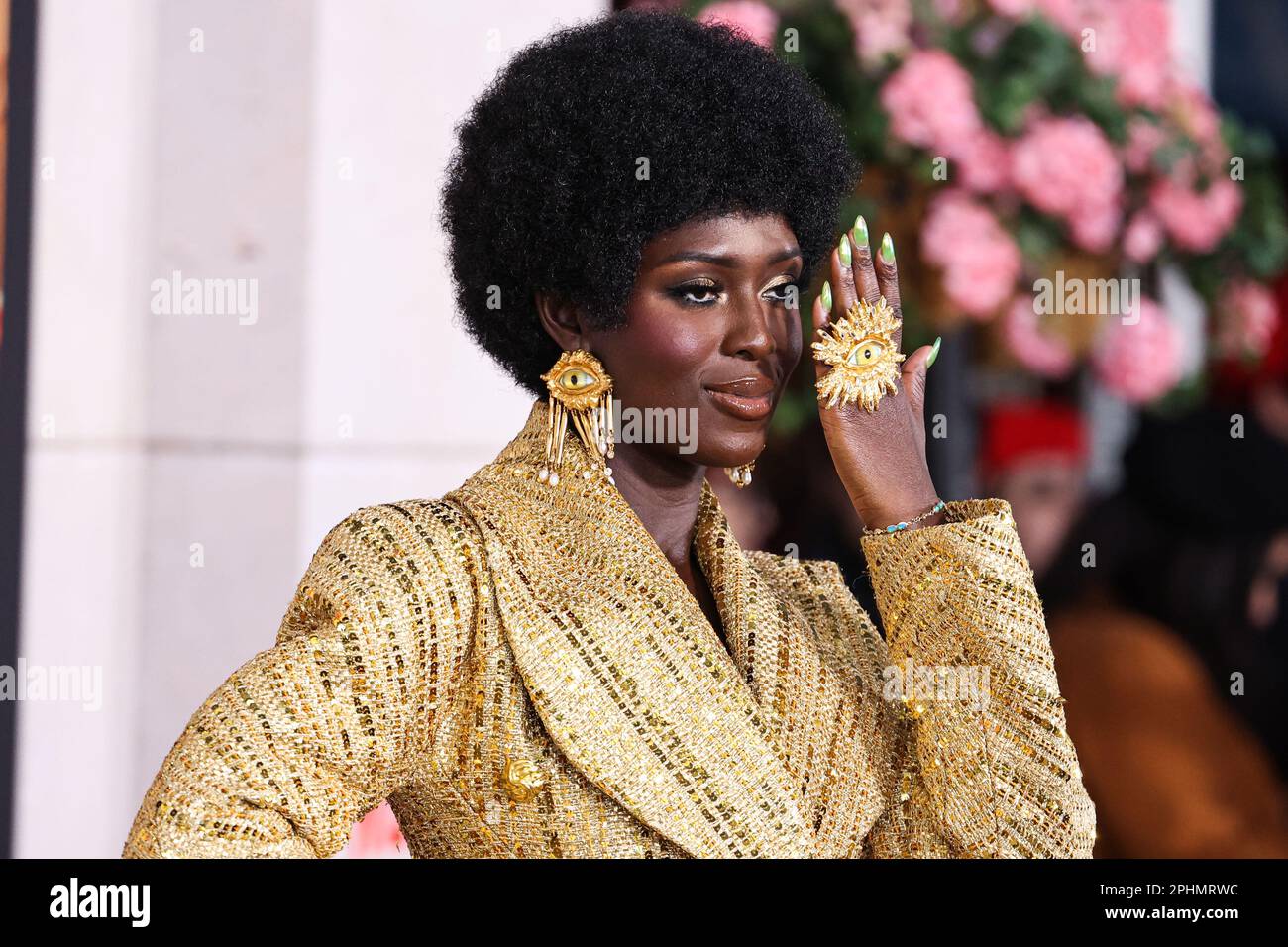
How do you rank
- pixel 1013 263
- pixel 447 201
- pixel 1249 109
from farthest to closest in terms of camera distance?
pixel 1249 109, pixel 1013 263, pixel 447 201

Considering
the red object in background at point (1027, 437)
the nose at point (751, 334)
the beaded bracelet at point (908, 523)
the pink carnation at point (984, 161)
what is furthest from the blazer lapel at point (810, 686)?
the red object in background at point (1027, 437)

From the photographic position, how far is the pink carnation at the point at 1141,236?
3.82 metres

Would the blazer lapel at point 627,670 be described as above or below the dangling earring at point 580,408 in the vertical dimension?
below

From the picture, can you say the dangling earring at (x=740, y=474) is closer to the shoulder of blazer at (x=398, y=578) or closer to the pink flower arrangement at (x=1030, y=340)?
the shoulder of blazer at (x=398, y=578)

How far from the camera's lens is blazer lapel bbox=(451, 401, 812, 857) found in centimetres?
175

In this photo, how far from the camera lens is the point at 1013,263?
368 centimetres

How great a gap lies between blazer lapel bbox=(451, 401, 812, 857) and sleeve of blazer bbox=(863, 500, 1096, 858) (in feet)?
0.63

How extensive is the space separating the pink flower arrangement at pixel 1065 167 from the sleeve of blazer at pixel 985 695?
1.93 m

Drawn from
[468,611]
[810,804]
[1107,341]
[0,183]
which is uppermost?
[0,183]

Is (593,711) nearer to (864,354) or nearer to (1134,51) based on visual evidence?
(864,354)

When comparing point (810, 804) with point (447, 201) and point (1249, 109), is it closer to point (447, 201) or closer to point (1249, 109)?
point (447, 201)

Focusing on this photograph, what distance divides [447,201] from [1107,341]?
245 cm
